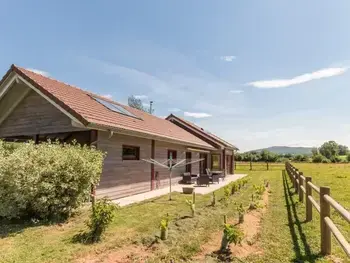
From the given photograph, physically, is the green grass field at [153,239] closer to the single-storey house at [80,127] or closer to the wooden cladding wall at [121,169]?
the wooden cladding wall at [121,169]

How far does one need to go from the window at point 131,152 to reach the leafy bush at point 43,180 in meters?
3.95

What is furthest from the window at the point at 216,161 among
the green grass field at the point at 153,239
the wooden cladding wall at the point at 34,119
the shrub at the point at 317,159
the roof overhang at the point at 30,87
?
the shrub at the point at 317,159

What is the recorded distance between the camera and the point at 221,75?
58.7 feet

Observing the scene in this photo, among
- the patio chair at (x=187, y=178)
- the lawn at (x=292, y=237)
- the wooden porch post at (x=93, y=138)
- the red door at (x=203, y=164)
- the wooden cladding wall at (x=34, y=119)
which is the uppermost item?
the wooden cladding wall at (x=34, y=119)

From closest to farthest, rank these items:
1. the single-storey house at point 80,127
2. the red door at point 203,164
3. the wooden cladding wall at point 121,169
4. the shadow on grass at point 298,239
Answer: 1. the shadow on grass at point 298,239
2. the single-storey house at point 80,127
3. the wooden cladding wall at point 121,169
4. the red door at point 203,164

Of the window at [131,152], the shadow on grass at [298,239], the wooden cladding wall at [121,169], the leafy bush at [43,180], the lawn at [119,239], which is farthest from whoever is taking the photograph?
the window at [131,152]

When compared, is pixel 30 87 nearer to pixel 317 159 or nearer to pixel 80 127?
pixel 80 127

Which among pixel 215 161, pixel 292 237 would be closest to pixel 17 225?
pixel 292 237

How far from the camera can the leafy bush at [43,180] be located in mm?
6887

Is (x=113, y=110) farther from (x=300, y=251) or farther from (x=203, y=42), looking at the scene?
(x=300, y=251)

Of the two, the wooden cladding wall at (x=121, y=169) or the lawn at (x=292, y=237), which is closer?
the lawn at (x=292, y=237)

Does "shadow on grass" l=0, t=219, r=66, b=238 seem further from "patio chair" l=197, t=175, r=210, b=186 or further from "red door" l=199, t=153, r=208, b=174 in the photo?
"red door" l=199, t=153, r=208, b=174

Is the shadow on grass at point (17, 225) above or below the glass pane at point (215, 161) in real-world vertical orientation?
below

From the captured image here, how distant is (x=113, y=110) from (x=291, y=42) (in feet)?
30.9
